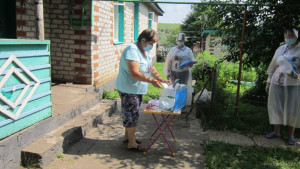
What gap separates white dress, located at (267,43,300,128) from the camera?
4105 millimetres

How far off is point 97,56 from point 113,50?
1.49m

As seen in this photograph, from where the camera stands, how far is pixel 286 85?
4.21 m

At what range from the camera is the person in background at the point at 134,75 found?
336 cm

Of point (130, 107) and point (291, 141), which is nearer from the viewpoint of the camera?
point (130, 107)

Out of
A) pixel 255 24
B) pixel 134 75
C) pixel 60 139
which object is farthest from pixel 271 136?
pixel 60 139

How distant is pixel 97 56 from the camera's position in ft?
20.4

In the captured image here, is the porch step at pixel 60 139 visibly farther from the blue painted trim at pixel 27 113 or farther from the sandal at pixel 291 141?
the sandal at pixel 291 141

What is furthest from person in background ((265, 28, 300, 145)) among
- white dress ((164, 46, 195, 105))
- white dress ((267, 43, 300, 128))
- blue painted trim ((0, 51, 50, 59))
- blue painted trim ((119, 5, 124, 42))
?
blue painted trim ((119, 5, 124, 42))

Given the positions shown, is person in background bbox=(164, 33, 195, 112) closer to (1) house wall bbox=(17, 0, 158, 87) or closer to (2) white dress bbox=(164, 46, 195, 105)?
(2) white dress bbox=(164, 46, 195, 105)

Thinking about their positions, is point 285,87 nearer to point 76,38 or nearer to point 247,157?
point 247,157

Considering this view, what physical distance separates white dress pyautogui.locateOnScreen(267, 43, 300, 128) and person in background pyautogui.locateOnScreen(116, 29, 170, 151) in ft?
7.21

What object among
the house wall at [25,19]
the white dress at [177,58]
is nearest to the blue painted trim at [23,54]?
the house wall at [25,19]

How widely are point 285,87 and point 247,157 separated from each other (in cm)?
143

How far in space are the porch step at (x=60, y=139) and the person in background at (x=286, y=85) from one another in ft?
10.6
